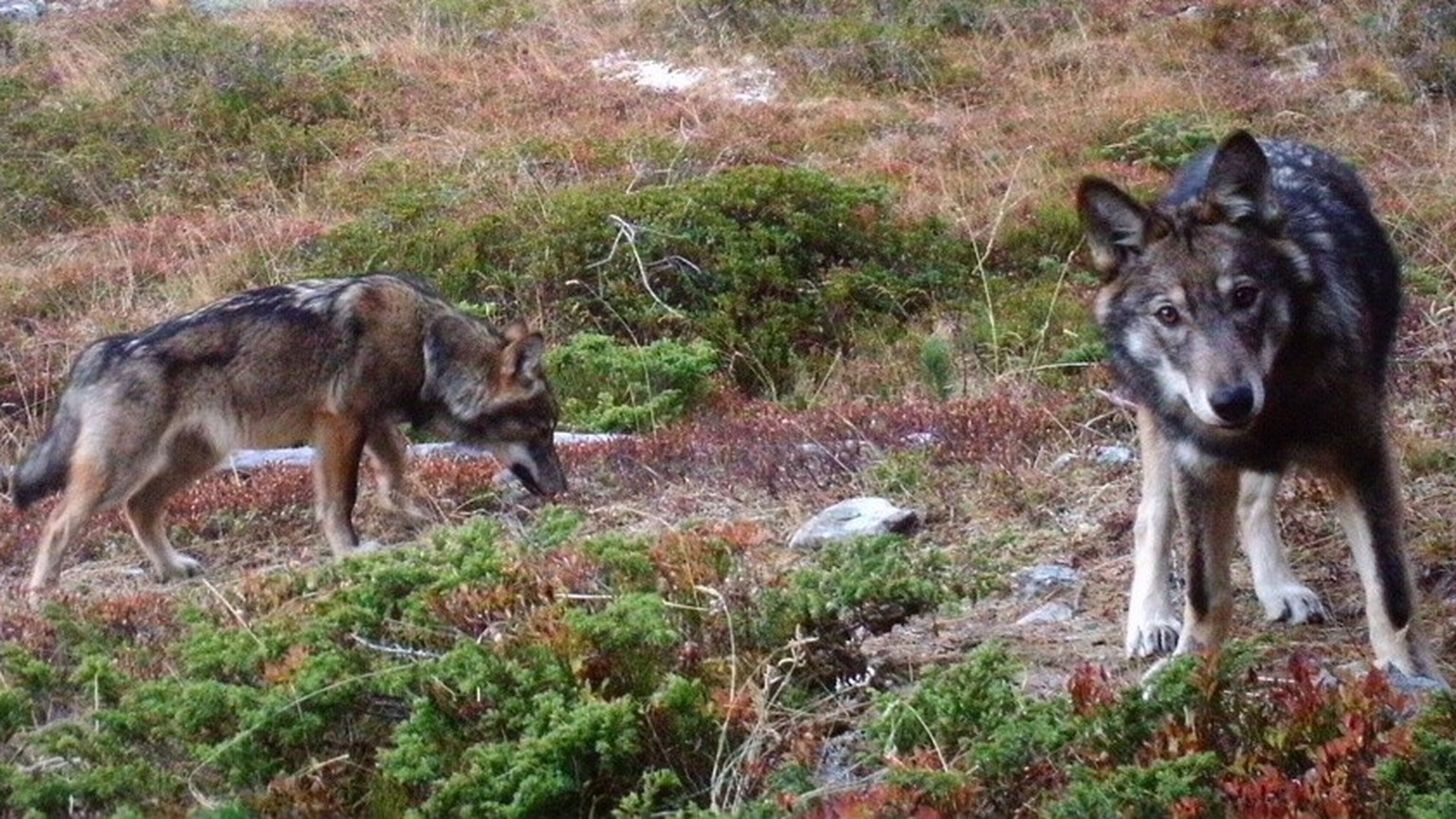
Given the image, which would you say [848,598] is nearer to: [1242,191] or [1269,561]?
[1242,191]

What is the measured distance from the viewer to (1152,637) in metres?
4.96

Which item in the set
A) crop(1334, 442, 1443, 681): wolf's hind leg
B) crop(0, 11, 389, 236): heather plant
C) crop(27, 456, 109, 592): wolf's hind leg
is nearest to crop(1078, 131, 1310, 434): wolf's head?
crop(1334, 442, 1443, 681): wolf's hind leg

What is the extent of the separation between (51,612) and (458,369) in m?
A: 3.17

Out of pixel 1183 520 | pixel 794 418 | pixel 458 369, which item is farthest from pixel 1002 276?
pixel 1183 520

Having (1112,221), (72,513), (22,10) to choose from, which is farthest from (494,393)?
(22,10)

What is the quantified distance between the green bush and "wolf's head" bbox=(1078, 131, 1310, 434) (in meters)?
4.78

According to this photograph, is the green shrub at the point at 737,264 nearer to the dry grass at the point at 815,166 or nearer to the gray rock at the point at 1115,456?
the dry grass at the point at 815,166

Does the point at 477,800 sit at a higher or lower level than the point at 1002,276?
higher

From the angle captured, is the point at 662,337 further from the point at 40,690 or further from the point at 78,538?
the point at 40,690

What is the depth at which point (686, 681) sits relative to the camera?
164 inches

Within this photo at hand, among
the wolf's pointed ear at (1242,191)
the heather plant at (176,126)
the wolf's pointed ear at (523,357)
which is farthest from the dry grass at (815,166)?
the wolf's pointed ear at (1242,191)

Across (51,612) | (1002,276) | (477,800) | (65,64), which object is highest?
(477,800)

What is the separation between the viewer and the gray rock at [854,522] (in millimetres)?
6160

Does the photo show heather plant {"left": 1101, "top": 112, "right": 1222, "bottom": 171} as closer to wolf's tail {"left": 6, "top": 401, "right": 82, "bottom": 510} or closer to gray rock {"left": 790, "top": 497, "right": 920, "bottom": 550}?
gray rock {"left": 790, "top": 497, "right": 920, "bottom": 550}
